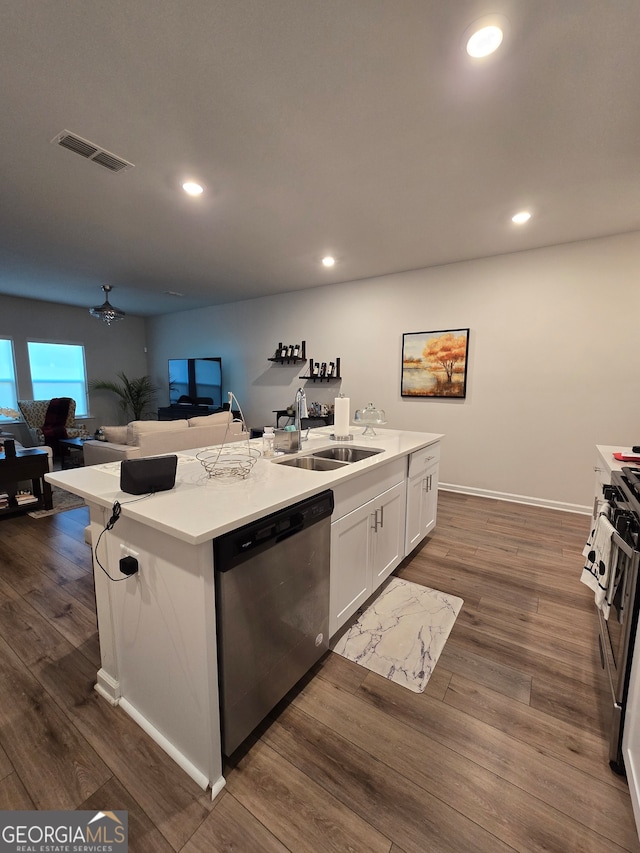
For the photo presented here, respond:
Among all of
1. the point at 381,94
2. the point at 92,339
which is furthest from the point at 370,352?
the point at 92,339

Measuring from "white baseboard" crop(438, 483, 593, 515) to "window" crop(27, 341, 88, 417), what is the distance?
707 cm

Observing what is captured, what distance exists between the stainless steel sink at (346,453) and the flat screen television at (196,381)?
4307 millimetres

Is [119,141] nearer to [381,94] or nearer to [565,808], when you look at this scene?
[381,94]

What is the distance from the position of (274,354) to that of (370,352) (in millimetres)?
1733

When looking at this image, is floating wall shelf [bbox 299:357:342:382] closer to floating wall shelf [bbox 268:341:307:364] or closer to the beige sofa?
floating wall shelf [bbox 268:341:307:364]

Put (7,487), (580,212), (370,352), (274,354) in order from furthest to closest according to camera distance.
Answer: (274,354) < (370,352) < (7,487) < (580,212)

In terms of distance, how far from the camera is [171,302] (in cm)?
627

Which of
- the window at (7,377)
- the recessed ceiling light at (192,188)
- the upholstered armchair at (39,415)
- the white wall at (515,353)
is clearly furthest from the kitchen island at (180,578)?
the window at (7,377)

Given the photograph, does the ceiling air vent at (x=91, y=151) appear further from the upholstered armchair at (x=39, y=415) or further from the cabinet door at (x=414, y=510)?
the upholstered armchair at (x=39, y=415)

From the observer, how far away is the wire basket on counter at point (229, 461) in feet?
5.25

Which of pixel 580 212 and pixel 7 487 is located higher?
pixel 580 212

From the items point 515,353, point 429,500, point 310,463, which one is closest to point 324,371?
point 515,353

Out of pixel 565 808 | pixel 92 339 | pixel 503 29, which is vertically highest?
pixel 503 29

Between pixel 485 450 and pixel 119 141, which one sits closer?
pixel 119 141
